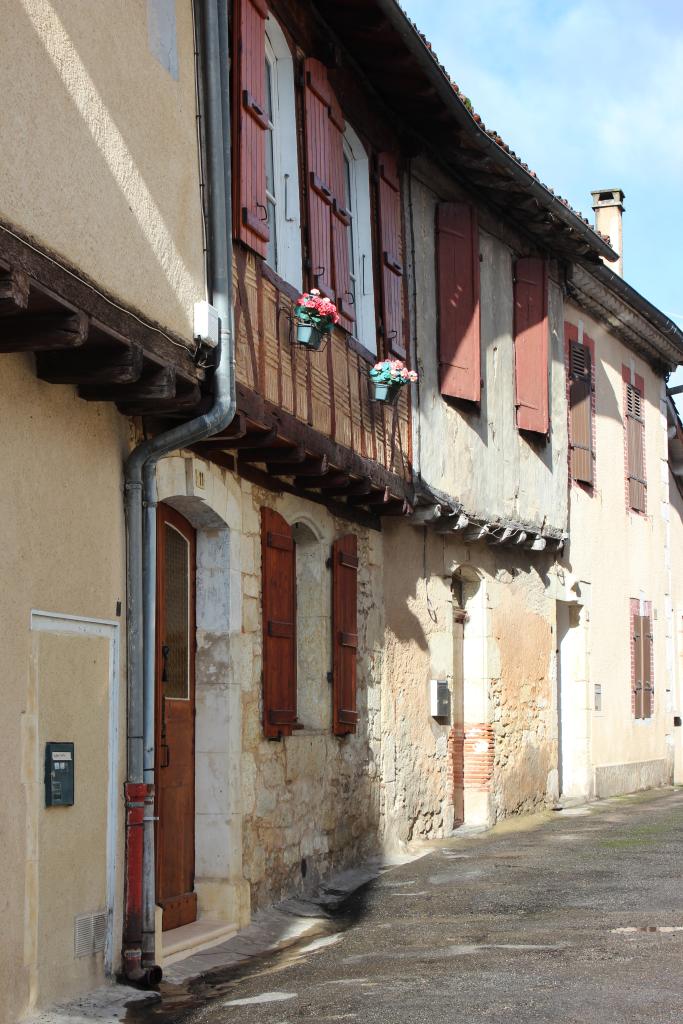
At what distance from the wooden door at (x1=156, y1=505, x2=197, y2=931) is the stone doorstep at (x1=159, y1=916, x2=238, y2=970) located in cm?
8

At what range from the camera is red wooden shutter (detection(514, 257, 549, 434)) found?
14.2m

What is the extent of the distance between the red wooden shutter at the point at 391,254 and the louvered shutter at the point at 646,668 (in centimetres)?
739

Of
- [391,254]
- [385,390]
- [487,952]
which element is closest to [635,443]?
[391,254]

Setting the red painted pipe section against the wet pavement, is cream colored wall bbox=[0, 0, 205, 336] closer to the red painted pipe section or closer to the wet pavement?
the red painted pipe section

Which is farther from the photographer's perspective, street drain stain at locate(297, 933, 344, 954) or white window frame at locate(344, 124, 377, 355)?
white window frame at locate(344, 124, 377, 355)

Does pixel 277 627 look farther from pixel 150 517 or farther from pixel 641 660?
pixel 641 660

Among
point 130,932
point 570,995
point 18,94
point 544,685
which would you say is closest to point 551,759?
point 544,685

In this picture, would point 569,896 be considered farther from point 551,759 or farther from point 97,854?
point 551,759

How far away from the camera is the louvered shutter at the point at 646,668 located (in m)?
17.8

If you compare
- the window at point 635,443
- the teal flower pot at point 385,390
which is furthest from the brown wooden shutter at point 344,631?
the window at point 635,443

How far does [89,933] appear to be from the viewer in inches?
269

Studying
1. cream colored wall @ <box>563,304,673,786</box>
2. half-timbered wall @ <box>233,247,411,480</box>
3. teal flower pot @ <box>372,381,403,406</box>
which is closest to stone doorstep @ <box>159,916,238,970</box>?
half-timbered wall @ <box>233,247,411,480</box>

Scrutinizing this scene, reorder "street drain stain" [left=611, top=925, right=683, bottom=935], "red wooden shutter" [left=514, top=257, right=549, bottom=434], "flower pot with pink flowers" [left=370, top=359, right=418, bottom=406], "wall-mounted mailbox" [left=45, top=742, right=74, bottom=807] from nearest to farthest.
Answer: "wall-mounted mailbox" [left=45, top=742, right=74, bottom=807], "street drain stain" [left=611, top=925, right=683, bottom=935], "flower pot with pink flowers" [left=370, top=359, right=418, bottom=406], "red wooden shutter" [left=514, top=257, right=549, bottom=434]

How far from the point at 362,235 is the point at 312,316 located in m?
2.32
